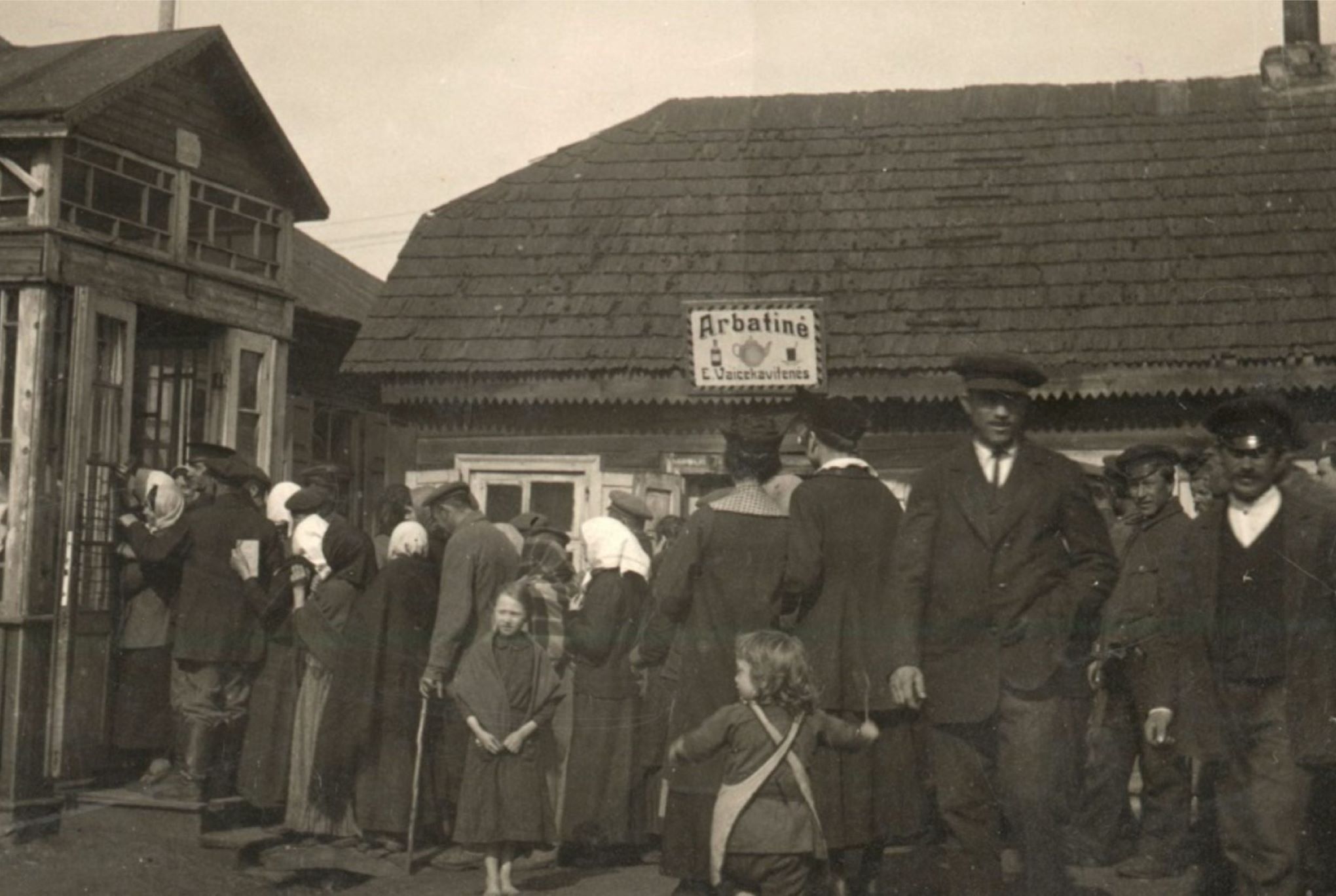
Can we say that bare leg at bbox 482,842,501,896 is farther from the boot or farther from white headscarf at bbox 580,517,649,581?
the boot

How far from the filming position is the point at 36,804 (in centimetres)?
870

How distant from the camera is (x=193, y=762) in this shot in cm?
792

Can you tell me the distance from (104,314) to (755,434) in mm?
5592

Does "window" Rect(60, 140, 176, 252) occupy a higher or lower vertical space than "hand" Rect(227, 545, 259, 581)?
higher

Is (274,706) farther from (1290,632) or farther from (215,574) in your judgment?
(1290,632)

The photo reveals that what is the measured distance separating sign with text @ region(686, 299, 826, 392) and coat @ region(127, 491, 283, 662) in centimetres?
515

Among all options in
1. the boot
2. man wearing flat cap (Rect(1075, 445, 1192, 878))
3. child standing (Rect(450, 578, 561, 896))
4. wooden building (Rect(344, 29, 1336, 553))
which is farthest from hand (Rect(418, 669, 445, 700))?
wooden building (Rect(344, 29, 1336, 553))

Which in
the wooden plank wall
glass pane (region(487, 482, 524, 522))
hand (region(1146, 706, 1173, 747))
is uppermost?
the wooden plank wall

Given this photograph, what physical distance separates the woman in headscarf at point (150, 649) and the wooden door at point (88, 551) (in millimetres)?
287

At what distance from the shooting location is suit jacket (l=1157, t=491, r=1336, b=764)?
490cm

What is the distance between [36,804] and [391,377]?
18.4ft

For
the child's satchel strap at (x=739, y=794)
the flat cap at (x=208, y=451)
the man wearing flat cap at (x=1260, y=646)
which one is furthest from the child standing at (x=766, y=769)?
the flat cap at (x=208, y=451)

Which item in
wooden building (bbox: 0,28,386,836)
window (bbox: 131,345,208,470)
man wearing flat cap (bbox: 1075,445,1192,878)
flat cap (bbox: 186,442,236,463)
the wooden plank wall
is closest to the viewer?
man wearing flat cap (bbox: 1075,445,1192,878)

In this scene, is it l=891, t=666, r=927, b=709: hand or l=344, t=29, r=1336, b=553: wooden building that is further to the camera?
l=344, t=29, r=1336, b=553: wooden building
